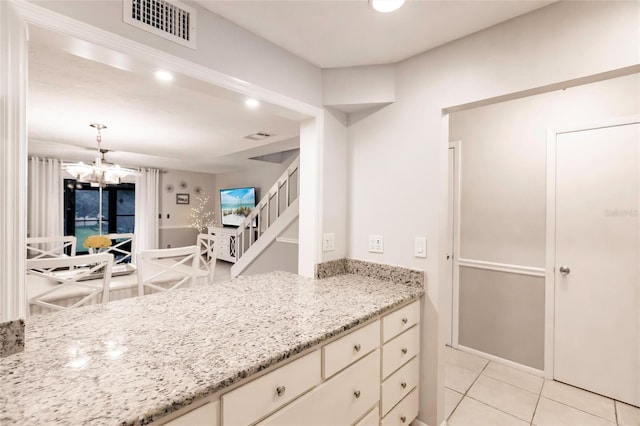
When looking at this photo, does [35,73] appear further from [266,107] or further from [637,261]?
[637,261]

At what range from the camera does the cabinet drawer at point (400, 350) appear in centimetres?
154

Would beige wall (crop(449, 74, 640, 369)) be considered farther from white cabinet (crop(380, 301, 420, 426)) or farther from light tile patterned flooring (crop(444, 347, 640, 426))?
white cabinet (crop(380, 301, 420, 426))

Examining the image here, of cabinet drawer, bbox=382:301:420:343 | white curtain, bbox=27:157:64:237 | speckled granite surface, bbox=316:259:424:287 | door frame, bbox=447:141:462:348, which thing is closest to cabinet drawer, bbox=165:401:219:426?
cabinet drawer, bbox=382:301:420:343

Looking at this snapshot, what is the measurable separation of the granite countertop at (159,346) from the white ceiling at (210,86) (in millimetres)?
1093

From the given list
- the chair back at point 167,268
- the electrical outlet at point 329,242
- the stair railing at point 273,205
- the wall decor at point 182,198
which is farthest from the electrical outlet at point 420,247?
the wall decor at point 182,198

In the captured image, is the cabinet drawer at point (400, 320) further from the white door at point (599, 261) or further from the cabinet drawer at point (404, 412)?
the white door at point (599, 261)

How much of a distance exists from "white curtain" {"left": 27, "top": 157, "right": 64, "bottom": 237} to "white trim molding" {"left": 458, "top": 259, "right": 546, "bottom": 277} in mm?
6937

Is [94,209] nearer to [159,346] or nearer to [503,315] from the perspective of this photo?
[159,346]

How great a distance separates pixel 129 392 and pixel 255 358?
339mm

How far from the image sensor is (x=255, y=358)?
0.95 metres

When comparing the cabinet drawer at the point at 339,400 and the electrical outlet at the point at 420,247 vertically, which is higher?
the electrical outlet at the point at 420,247

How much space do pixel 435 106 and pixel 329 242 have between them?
3.60 feet

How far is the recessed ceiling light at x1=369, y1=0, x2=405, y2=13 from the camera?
1351 millimetres

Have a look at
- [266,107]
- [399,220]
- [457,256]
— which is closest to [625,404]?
[457,256]
